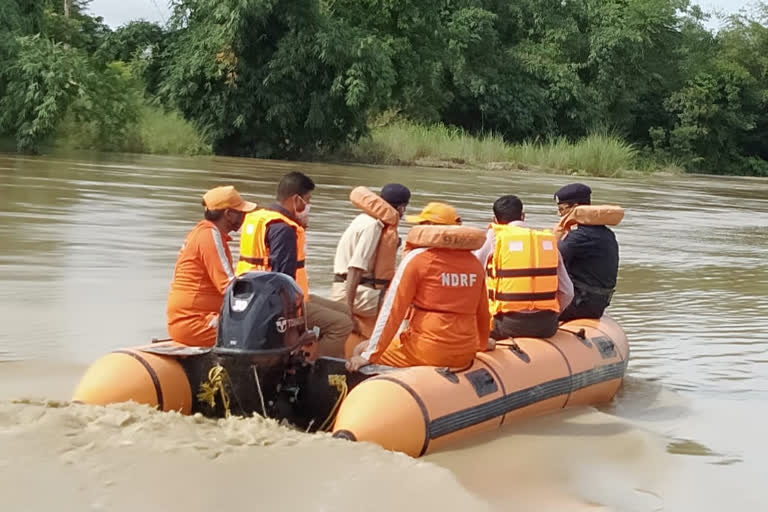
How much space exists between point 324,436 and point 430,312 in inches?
38.1

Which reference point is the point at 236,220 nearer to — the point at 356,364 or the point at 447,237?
the point at 356,364

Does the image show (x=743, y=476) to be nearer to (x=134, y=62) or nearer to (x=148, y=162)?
(x=148, y=162)

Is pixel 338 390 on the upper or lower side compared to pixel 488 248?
lower

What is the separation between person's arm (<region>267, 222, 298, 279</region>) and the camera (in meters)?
6.09

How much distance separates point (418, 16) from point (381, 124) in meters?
4.35

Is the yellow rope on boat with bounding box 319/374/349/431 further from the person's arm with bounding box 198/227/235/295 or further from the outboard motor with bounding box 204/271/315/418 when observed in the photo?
the person's arm with bounding box 198/227/235/295

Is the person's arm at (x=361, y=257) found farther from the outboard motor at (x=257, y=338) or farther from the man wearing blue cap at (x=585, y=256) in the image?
the man wearing blue cap at (x=585, y=256)

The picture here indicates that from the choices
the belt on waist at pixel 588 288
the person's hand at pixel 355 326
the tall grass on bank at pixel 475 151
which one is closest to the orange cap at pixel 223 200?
the person's hand at pixel 355 326

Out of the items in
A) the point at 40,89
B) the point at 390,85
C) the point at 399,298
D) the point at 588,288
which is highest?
the point at 390,85

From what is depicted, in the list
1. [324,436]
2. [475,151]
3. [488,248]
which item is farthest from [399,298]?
[475,151]

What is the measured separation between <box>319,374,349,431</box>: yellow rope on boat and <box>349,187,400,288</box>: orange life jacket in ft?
3.37

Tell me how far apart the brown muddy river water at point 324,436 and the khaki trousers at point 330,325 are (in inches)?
47.2

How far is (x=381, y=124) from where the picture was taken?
36.6 meters

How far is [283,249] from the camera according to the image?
6.11 metres
